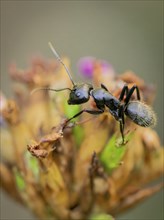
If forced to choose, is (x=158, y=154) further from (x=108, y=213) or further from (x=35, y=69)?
(x=35, y=69)

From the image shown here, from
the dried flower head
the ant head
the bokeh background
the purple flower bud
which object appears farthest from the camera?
the bokeh background

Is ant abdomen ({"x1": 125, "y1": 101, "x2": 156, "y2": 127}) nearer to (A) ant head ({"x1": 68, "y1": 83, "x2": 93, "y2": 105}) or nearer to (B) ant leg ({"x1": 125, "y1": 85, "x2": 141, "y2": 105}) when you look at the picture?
(B) ant leg ({"x1": 125, "y1": 85, "x2": 141, "y2": 105})

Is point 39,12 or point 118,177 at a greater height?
point 39,12

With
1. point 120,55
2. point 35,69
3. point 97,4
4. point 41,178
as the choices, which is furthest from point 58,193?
point 97,4

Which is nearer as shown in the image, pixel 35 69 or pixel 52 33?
pixel 35 69

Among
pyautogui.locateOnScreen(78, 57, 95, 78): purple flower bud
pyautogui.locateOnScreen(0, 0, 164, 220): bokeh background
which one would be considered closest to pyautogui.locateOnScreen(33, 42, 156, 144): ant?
pyautogui.locateOnScreen(78, 57, 95, 78): purple flower bud

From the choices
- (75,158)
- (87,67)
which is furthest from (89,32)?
(75,158)

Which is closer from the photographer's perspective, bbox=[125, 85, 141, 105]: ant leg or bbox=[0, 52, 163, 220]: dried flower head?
bbox=[0, 52, 163, 220]: dried flower head

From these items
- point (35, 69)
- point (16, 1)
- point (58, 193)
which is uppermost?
point (16, 1)
